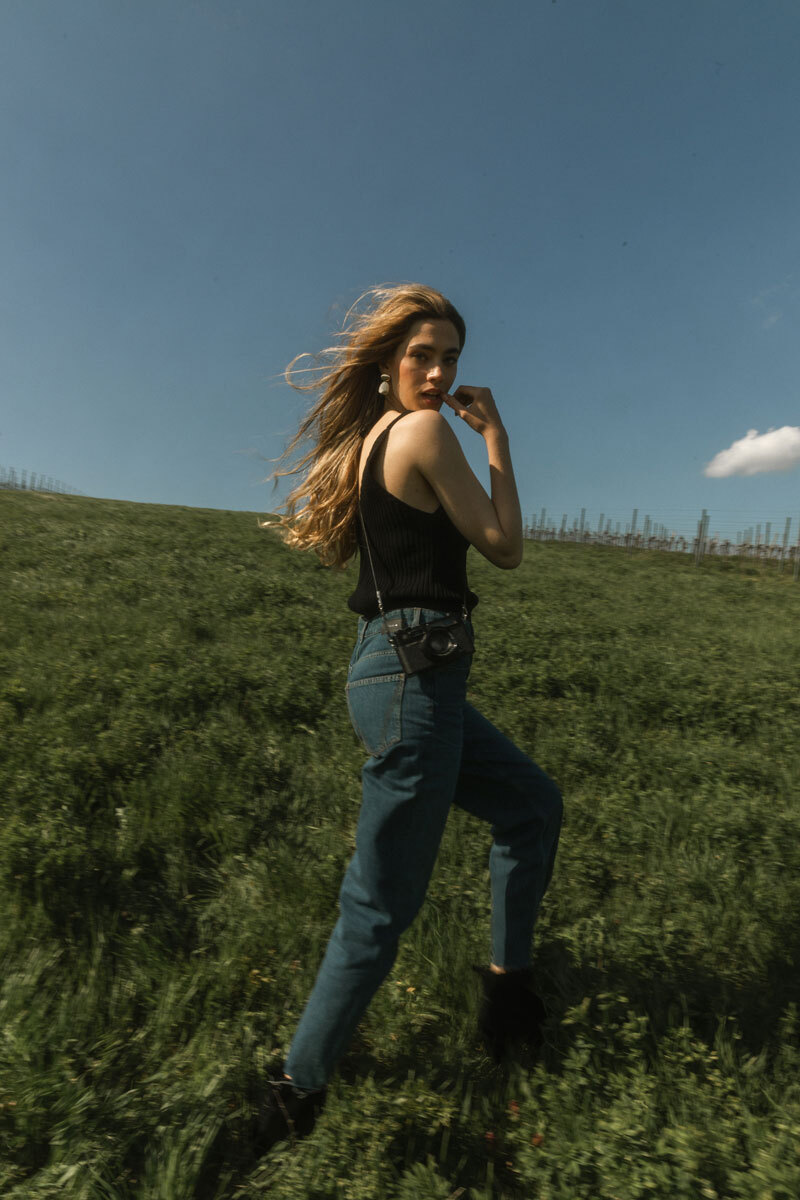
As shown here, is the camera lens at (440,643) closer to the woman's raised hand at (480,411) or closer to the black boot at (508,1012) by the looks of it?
the woman's raised hand at (480,411)

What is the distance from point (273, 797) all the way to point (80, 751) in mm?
1138

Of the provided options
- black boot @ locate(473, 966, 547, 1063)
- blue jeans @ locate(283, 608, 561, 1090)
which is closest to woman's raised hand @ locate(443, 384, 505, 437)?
blue jeans @ locate(283, 608, 561, 1090)

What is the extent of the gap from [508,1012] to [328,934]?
2.84 ft

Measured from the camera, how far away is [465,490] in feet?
6.29

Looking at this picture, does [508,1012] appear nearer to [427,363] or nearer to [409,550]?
[409,550]

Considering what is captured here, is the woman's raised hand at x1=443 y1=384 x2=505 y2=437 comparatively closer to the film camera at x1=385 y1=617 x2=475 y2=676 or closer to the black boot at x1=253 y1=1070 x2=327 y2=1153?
the film camera at x1=385 y1=617 x2=475 y2=676

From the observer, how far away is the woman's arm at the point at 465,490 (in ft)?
6.21

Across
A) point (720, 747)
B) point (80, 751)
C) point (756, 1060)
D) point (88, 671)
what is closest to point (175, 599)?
point (88, 671)

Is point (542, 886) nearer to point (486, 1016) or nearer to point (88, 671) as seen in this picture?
point (486, 1016)

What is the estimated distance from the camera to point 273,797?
395cm

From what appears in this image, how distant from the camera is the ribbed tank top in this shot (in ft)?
6.48

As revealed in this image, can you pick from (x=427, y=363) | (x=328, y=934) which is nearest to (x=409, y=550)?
(x=427, y=363)

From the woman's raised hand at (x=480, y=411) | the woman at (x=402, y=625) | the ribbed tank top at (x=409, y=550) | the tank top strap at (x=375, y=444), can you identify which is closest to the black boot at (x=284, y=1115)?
the woman at (x=402, y=625)

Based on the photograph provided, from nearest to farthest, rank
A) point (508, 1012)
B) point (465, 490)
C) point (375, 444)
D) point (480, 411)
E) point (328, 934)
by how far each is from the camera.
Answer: point (465, 490) < point (375, 444) < point (480, 411) < point (508, 1012) < point (328, 934)
